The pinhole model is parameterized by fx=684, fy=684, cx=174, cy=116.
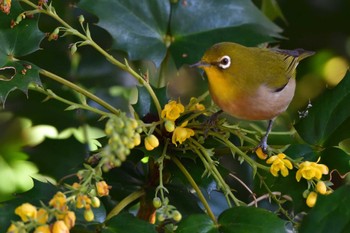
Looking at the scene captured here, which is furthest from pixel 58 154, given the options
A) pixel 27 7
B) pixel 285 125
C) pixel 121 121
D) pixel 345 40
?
pixel 345 40

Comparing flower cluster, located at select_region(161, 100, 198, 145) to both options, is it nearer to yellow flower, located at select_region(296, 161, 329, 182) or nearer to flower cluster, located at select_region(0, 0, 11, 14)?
yellow flower, located at select_region(296, 161, 329, 182)

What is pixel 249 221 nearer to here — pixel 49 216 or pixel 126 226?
pixel 126 226

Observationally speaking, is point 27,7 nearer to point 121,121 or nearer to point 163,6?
point 163,6

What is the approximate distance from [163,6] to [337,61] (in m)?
0.87

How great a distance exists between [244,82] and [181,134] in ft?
0.54

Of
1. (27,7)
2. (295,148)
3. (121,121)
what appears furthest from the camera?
(27,7)

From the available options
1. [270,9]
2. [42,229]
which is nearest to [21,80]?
[42,229]

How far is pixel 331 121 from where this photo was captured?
111 centimetres

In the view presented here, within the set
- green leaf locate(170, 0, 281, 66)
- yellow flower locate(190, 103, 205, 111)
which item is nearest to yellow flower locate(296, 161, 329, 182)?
yellow flower locate(190, 103, 205, 111)

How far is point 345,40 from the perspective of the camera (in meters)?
2.05

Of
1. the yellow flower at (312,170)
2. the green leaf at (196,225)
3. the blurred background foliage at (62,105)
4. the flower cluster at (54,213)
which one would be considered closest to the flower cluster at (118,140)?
the flower cluster at (54,213)

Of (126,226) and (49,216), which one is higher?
(49,216)

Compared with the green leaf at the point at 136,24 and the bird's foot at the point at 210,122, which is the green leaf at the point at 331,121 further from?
the green leaf at the point at 136,24

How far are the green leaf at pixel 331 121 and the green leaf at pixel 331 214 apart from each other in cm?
23
